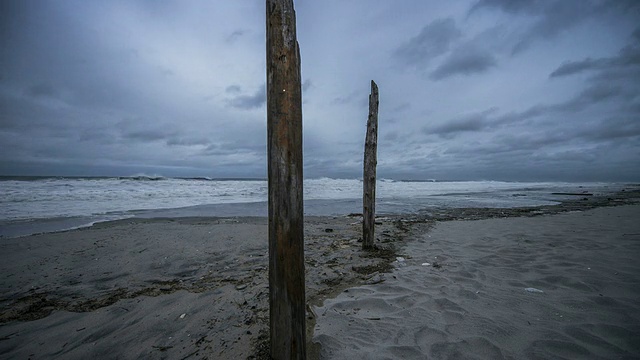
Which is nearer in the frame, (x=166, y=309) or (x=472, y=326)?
(x=472, y=326)

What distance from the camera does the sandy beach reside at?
9.12 ft

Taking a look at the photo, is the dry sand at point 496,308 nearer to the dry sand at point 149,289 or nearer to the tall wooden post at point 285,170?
the dry sand at point 149,289

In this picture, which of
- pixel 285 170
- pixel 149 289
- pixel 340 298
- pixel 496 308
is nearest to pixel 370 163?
pixel 340 298

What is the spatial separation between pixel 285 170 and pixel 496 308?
3.42 metres

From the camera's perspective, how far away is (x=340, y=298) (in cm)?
385

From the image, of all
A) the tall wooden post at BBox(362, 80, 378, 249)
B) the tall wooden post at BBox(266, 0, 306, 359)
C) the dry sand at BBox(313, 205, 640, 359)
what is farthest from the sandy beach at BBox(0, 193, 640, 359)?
the tall wooden post at BBox(266, 0, 306, 359)

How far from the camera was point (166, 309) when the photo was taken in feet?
11.8

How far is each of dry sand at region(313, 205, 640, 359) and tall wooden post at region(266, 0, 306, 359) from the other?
0.87 metres

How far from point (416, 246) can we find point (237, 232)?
17.2 ft

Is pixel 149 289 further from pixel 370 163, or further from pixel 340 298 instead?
pixel 370 163

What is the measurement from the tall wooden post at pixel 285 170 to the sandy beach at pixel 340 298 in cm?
82

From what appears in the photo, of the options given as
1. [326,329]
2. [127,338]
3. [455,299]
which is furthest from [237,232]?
[455,299]

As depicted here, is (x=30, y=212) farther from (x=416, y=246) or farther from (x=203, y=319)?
(x=416, y=246)

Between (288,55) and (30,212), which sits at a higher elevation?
(288,55)
